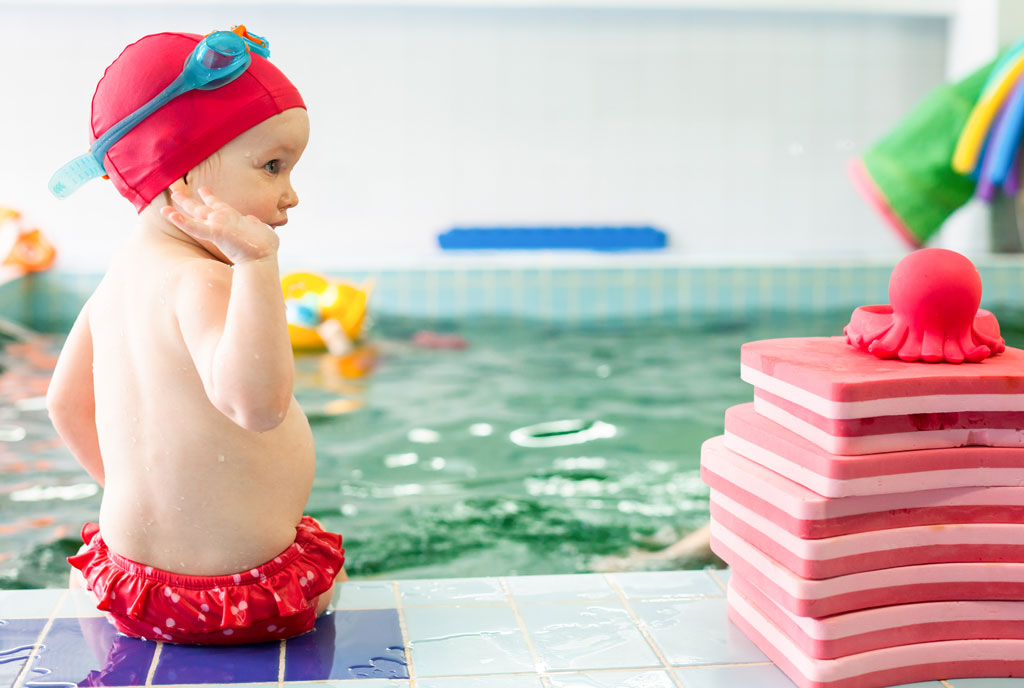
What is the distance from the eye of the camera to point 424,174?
9.15 metres

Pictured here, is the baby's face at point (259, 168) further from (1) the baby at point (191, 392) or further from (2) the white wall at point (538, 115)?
(2) the white wall at point (538, 115)

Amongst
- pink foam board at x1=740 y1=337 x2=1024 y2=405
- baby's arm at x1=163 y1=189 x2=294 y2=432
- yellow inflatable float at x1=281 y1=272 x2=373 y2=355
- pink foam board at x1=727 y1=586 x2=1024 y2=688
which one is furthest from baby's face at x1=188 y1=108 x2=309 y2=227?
yellow inflatable float at x1=281 y1=272 x2=373 y2=355

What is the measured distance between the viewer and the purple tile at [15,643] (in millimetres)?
1595

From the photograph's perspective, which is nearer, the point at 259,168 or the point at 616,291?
the point at 259,168

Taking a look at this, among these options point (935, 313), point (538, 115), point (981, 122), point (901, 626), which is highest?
point (538, 115)

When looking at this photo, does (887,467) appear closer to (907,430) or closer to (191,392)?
(907,430)

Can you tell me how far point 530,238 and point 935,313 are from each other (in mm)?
7416

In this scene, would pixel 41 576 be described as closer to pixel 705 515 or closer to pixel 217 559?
pixel 217 559

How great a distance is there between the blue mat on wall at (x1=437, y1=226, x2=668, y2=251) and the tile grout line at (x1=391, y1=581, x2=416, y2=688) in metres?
6.99

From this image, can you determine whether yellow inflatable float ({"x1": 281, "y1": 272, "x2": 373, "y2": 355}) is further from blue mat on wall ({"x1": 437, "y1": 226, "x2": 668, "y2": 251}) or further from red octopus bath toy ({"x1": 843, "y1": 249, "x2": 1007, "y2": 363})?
red octopus bath toy ({"x1": 843, "y1": 249, "x2": 1007, "y2": 363})

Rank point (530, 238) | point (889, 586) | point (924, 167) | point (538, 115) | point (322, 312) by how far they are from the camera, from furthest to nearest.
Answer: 1. point (538, 115)
2. point (530, 238)
3. point (924, 167)
4. point (322, 312)
5. point (889, 586)

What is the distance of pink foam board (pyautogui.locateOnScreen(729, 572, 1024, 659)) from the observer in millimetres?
1501

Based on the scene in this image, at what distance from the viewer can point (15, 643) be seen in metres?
1.69

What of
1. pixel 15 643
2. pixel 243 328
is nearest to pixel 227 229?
pixel 243 328
